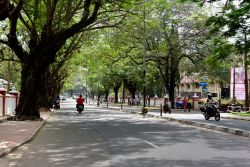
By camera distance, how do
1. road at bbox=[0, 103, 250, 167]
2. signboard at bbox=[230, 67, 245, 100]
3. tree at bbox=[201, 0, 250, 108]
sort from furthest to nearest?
signboard at bbox=[230, 67, 245, 100], tree at bbox=[201, 0, 250, 108], road at bbox=[0, 103, 250, 167]

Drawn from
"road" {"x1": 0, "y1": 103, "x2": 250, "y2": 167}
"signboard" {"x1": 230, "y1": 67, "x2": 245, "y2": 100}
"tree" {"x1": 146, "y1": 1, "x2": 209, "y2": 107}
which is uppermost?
"tree" {"x1": 146, "y1": 1, "x2": 209, "y2": 107}

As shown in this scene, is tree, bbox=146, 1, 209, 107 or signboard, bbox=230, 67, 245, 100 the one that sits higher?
tree, bbox=146, 1, 209, 107

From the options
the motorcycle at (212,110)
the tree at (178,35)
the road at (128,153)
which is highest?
the tree at (178,35)

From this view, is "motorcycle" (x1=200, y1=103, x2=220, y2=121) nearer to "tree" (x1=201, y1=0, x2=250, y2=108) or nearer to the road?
"tree" (x1=201, y1=0, x2=250, y2=108)

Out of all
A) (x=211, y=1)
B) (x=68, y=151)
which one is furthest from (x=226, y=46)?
(x=68, y=151)

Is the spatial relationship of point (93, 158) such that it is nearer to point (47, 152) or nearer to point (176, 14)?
point (47, 152)

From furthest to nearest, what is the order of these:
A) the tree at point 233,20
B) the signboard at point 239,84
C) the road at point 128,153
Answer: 1. the signboard at point 239,84
2. the tree at point 233,20
3. the road at point 128,153

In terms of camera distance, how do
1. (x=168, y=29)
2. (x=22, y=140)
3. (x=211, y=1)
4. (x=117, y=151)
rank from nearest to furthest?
1. (x=117, y=151)
2. (x=22, y=140)
3. (x=211, y=1)
4. (x=168, y=29)

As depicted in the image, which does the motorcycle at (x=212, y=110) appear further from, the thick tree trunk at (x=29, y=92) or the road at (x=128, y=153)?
the road at (x=128, y=153)

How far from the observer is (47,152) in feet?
41.2

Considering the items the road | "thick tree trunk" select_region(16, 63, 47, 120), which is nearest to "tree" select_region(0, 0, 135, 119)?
"thick tree trunk" select_region(16, 63, 47, 120)

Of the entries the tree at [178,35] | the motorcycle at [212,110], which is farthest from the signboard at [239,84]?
the motorcycle at [212,110]

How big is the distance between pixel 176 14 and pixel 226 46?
80.8 ft

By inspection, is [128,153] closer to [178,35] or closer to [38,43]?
[38,43]
